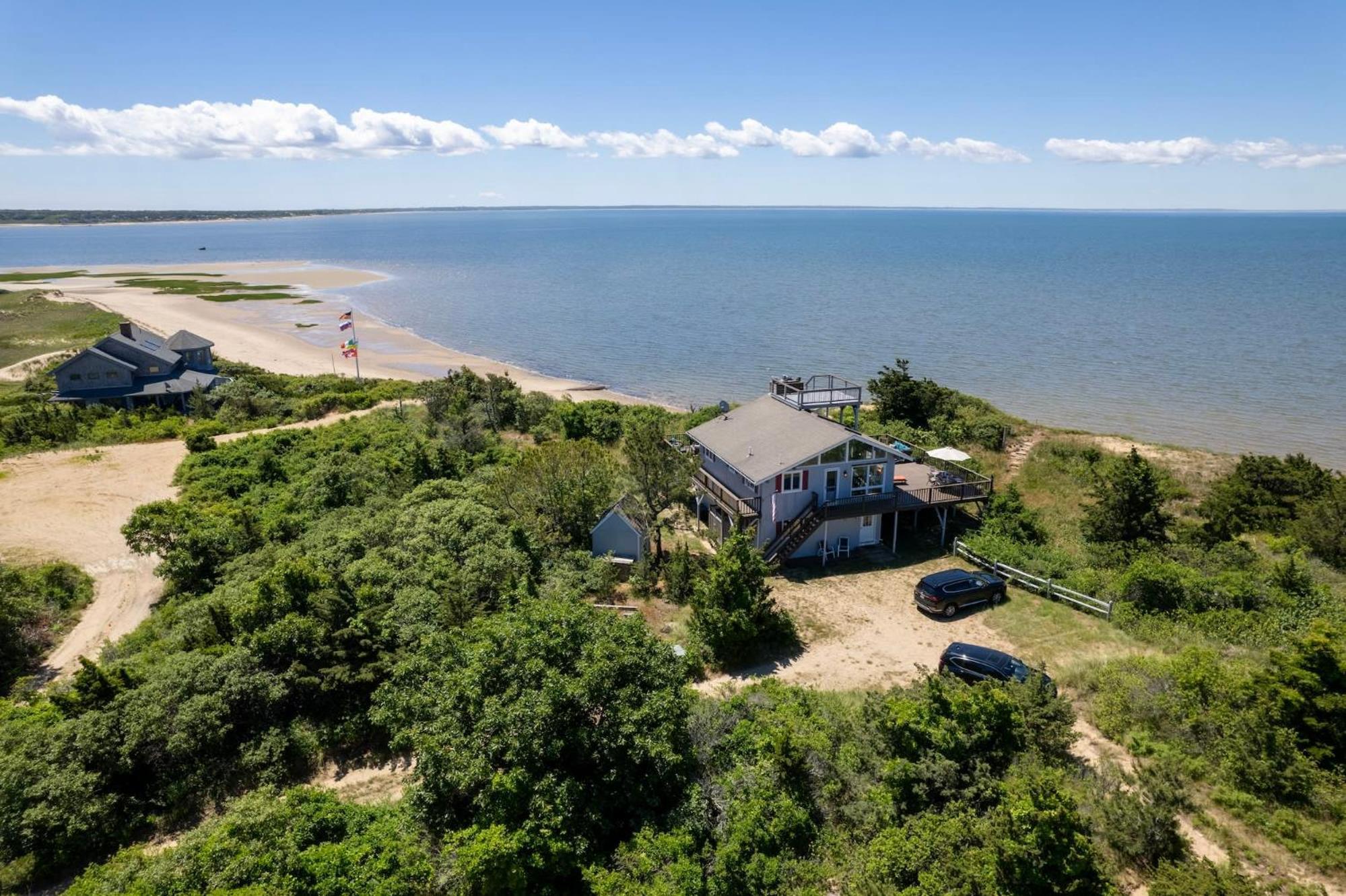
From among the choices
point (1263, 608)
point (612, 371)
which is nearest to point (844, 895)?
point (1263, 608)

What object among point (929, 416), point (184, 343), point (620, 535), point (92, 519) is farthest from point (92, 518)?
point (929, 416)

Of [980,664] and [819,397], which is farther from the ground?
[819,397]

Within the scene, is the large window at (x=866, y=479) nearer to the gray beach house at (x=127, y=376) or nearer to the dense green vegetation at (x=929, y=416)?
the dense green vegetation at (x=929, y=416)

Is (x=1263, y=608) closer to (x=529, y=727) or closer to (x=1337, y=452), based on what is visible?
(x=529, y=727)

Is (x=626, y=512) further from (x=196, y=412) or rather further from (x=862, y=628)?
(x=196, y=412)

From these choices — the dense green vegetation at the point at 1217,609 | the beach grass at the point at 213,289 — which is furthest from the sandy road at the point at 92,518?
the beach grass at the point at 213,289

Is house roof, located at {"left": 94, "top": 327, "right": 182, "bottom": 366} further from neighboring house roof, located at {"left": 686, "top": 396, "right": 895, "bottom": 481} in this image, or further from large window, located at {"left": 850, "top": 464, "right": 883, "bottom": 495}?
large window, located at {"left": 850, "top": 464, "right": 883, "bottom": 495}

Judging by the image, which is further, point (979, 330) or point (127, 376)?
point (979, 330)
